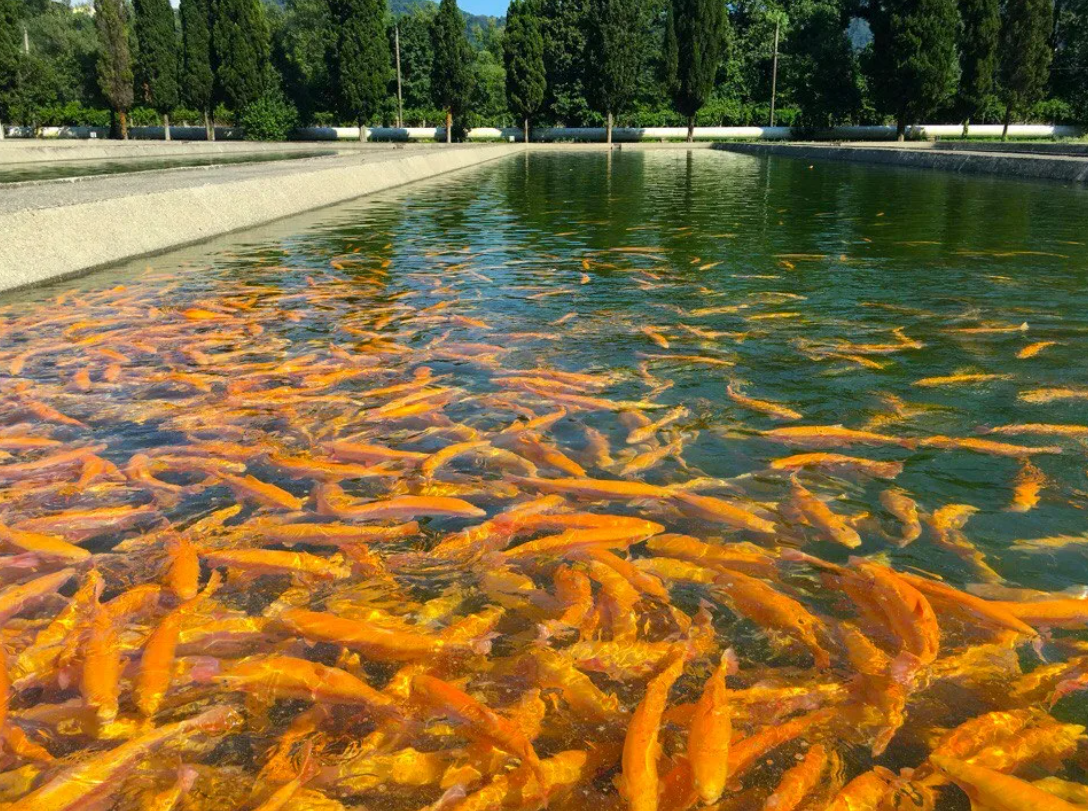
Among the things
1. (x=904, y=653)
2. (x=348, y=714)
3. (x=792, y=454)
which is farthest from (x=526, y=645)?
(x=792, y=454)

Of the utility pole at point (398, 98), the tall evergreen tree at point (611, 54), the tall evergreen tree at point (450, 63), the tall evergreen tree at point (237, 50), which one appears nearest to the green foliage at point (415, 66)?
the utility pole at point (398, 98)

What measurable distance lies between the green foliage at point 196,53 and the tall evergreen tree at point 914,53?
37.9 metres

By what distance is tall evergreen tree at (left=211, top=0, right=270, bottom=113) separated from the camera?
166ft

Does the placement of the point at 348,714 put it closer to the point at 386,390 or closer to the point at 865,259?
the point at 386,390

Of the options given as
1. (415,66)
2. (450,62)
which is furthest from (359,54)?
(415,66)

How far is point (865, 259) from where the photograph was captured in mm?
10734

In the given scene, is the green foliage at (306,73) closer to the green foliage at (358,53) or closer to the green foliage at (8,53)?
the green foliage at (358,53)

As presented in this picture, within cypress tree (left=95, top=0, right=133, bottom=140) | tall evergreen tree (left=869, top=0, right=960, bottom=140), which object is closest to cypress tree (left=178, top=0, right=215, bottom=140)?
cypress tree (left=95, top=0, right=133, bottom=140)

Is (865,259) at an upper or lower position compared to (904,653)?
upper

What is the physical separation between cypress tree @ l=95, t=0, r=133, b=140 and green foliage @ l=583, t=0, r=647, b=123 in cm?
2729

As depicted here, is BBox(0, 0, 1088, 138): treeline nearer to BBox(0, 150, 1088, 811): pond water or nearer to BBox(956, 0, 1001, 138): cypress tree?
BBox(956, 0, 1001, 138): cypress tree

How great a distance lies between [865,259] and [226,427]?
8.46 metres

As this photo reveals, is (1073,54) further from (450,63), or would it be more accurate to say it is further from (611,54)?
(450,63)

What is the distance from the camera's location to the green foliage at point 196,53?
50.5 m
